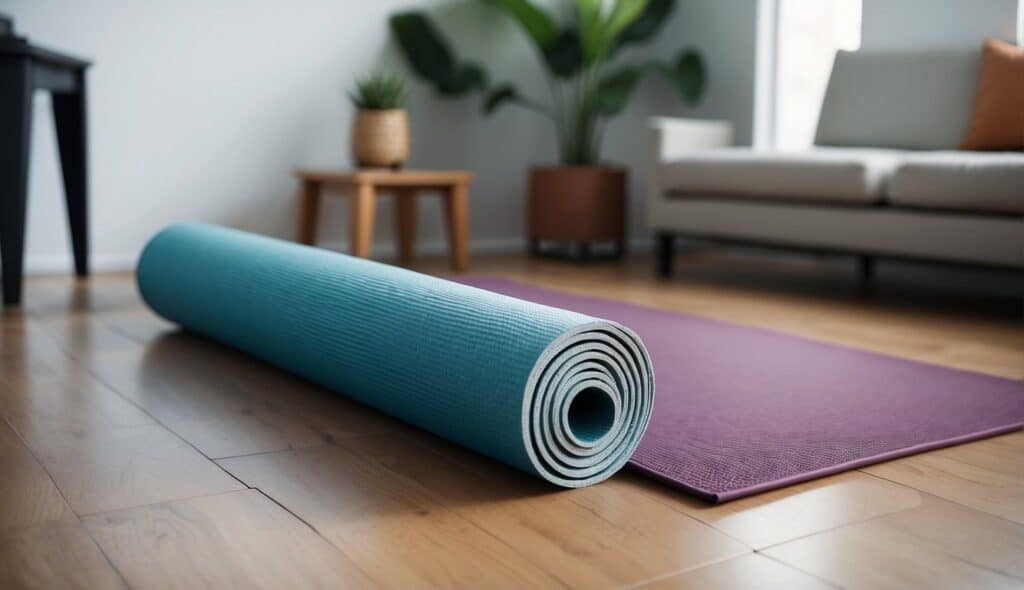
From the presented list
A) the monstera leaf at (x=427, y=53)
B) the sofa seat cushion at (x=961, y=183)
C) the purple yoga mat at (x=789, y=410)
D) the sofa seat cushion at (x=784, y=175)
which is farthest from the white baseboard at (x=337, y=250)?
the purple yoga mat at (x=789, y=410)

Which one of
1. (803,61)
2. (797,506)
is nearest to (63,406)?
(797,506)

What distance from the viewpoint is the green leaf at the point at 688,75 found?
3869 millimetres

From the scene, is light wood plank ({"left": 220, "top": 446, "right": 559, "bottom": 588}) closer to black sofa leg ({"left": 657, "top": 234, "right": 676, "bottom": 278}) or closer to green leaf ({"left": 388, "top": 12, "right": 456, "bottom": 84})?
black sofa leg ({"left": 657, "top": 234, "right": 676, "bottom": 278})

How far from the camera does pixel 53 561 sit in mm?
924

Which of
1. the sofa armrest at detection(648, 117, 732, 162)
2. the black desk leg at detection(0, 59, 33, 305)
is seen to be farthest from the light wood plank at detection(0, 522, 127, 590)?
the sofa armrest at detection(648, 117, 732, 162)

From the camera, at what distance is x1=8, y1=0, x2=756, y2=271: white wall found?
3.20 m

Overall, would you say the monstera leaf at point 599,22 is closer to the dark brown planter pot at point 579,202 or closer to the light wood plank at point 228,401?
the dark brown planter pot at point 579,202

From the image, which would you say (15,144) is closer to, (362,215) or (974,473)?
(362,215)

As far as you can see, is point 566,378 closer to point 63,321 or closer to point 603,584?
point 603,584

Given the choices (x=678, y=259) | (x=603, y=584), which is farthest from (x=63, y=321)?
(x=678, y=259)

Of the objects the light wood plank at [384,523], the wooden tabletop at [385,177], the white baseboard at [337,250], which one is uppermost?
the wooden tabletop at [385,177]

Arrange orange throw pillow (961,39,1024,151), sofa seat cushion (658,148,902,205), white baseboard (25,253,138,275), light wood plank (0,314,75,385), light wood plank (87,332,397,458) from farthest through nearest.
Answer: white baseboard (25,253,138,275) → orange throw pillow (961,39,1024,151) → sofa seat cushion (658,148,902,205) → light wood plank (0,314,75,385) → light wood plank (87,332,397,458)

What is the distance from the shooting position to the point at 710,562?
3.10ft

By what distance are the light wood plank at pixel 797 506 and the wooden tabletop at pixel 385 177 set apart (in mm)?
2118
